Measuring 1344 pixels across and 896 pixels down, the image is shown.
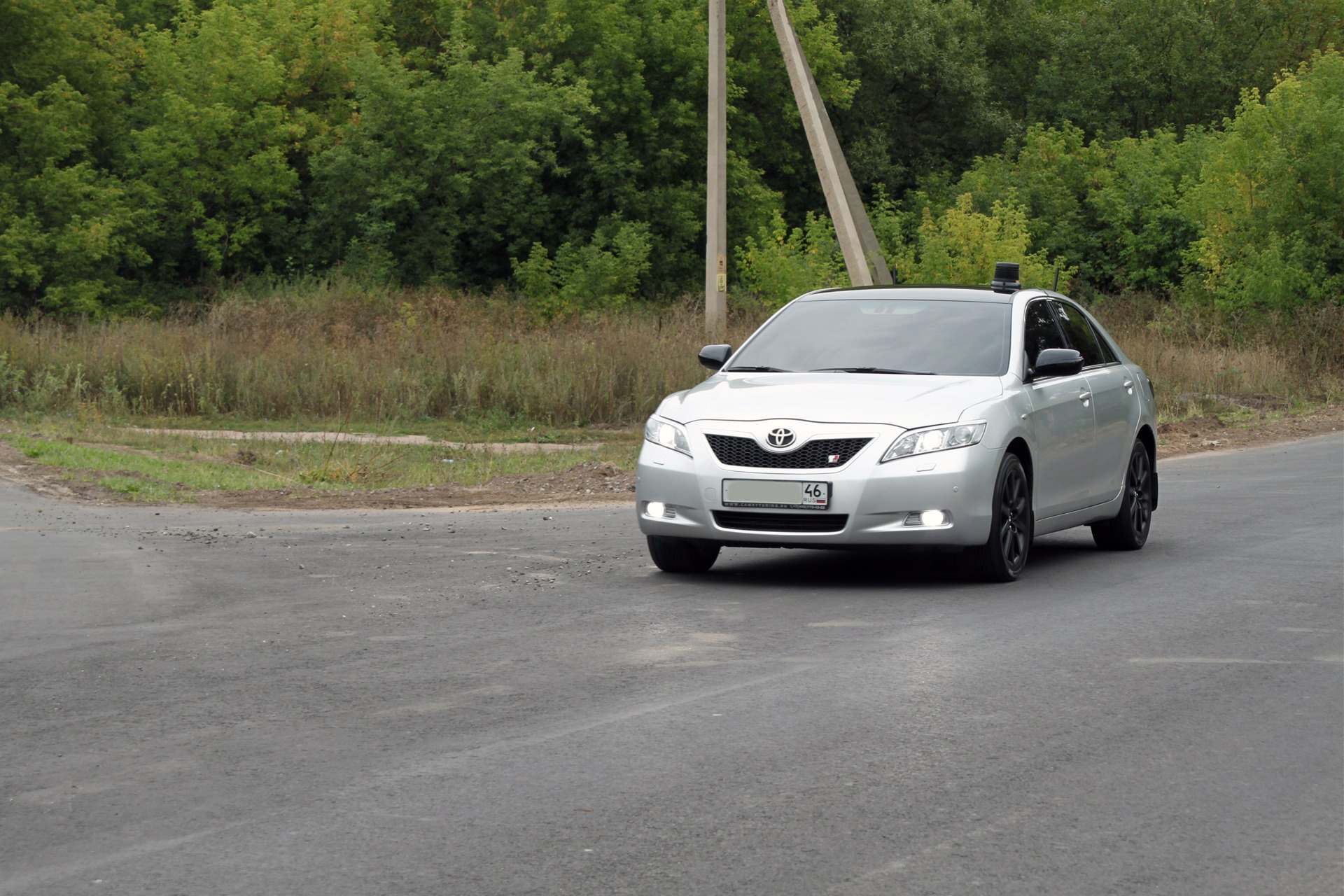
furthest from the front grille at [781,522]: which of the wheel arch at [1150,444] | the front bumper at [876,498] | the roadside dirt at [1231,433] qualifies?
the roadside dirt at [1231,433]

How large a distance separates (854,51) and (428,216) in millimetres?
18795

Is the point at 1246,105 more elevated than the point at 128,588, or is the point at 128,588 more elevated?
the point at 1246,105

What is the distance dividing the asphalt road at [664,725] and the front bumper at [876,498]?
0.34 metres

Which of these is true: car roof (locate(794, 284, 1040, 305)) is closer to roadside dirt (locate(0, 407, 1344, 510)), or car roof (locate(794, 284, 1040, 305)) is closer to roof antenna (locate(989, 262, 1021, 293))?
roof antenna (locate(989, 262, 1021, 293))

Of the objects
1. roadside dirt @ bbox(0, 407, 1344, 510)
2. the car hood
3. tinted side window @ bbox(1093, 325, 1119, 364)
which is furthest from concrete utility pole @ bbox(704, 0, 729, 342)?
the car hood

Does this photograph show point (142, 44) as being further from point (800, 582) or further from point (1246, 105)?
point (800, 582)

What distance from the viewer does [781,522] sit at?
32.2ft

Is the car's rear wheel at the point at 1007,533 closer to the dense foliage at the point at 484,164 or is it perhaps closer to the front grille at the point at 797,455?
the front grille at the point at 797,455

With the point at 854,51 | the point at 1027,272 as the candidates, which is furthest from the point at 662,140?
the point at 1027,272

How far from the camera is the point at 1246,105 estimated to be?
135ft

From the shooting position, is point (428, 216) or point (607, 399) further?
point (428, 216)

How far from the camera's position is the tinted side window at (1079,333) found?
1198 centimetres

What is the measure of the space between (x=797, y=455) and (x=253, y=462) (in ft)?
33.7

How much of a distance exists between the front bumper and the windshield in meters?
1.08
